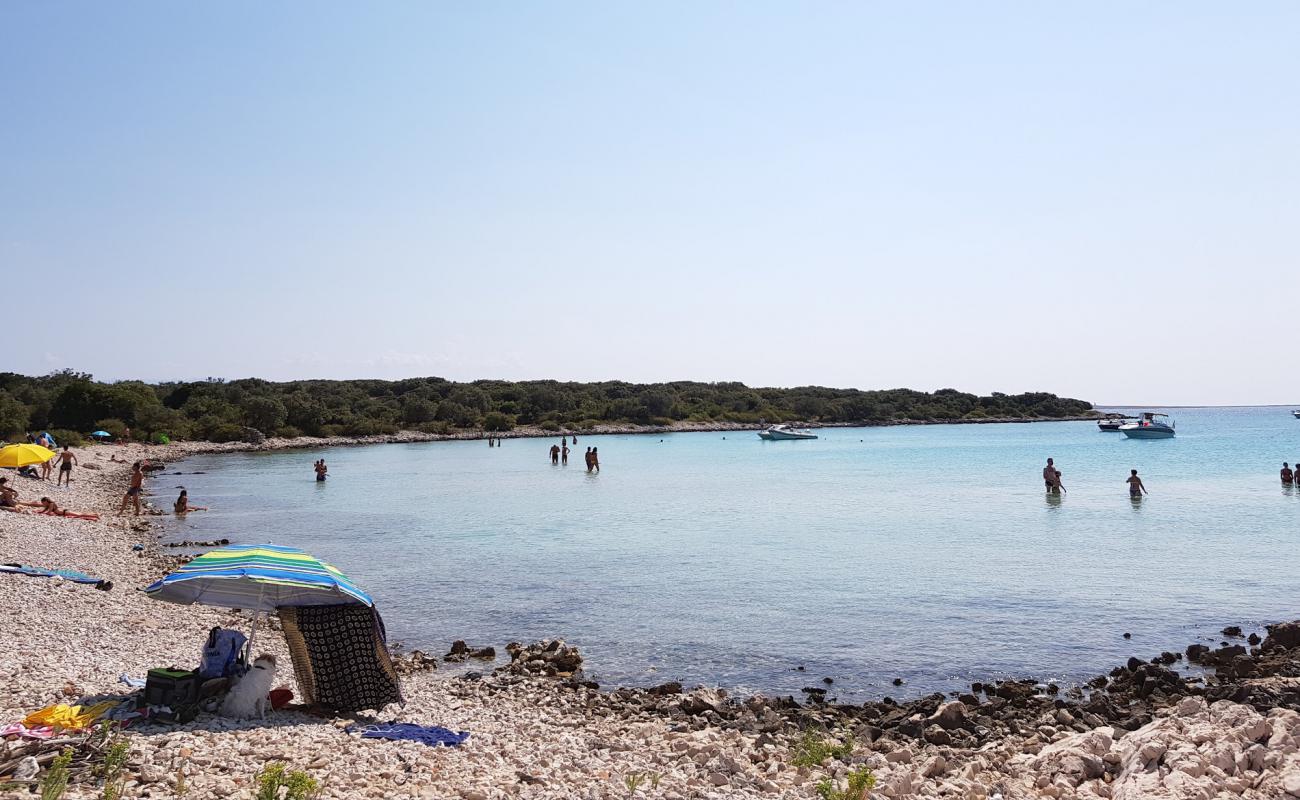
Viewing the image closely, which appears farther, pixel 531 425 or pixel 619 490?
pixel 531 425

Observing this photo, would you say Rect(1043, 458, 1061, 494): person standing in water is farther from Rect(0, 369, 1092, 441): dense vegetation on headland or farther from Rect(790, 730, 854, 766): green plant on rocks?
Rect(0, 369, 1092, 441): dense vegetation on headland

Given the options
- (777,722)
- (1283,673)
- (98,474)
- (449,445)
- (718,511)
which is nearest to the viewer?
(777,722)

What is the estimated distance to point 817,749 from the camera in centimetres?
831

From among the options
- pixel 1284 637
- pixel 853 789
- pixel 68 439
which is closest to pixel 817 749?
pixel 853 789

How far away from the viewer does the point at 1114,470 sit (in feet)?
155

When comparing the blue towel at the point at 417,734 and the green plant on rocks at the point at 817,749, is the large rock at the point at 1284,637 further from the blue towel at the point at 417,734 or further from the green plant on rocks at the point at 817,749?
the blue towel at the point at 417,734

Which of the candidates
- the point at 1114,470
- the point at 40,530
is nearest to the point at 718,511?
the point at 40,530

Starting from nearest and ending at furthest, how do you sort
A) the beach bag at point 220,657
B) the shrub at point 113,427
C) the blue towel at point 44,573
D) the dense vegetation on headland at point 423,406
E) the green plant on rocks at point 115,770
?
1. the green plant on rocks at point 115,770
2. the beach bag at point 220,657
3. the blue towel at point 44,573
4. the shrub at point 113,427
5. the dense vegetation on headland at point 423,406

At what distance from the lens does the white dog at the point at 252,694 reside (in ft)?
27.8

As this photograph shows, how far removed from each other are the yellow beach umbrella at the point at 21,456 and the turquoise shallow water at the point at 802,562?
4.38m

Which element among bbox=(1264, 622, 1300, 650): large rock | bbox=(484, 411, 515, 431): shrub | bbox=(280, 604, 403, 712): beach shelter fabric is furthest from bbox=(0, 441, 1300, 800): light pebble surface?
bbox=(484, 411, 515, 431): shrub

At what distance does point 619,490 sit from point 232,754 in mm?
32060

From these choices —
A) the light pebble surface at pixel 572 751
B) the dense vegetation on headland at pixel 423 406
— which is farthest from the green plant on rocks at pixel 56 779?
the dense vegetation on headland at pixel 423 406

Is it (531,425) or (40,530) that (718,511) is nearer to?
(40,530)
